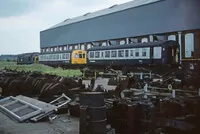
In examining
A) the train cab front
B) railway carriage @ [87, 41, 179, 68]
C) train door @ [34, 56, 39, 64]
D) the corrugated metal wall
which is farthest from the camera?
train door @ [34, 56, 39, 64]

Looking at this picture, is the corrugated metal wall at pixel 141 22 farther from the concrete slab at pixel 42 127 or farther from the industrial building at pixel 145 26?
the concrete slab at pixel 42 127

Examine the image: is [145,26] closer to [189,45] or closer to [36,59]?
[189,45]

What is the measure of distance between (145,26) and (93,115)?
92.2 feet

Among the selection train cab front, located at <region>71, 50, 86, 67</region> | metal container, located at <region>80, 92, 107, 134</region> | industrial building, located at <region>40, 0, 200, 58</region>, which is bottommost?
metal container, located at <region>80, 92, 107, 134</region>

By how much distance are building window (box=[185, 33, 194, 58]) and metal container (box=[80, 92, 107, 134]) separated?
78.1 ft

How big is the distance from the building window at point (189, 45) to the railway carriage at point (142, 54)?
3147mm

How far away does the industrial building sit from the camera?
26656 millimetres

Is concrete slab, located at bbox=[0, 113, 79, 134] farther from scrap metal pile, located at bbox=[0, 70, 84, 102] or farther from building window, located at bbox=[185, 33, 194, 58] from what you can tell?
building window, located at bbox=[185, 33, 194, 58]

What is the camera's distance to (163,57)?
22734mm

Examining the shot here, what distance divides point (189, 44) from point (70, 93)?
20986mm

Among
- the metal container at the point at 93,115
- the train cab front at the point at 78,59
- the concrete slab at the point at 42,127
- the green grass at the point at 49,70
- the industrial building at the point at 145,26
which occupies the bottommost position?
the concrete slab at the point at 42,127

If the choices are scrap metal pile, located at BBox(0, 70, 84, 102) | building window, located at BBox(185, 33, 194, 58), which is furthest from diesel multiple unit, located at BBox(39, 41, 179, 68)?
scrap metal pile, located at BBox(0, 70, 84, 102)

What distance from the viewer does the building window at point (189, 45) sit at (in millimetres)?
27312

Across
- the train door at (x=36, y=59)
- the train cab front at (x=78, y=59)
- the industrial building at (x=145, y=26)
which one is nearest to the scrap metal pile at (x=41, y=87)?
the industrial building at (x=145, y=26)
